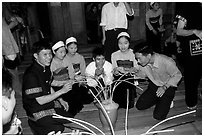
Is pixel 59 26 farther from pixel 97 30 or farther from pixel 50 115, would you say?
pixel 50 115

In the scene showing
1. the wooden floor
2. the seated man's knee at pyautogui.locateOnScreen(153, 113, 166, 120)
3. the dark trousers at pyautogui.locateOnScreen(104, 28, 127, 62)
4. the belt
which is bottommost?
the wooden floor

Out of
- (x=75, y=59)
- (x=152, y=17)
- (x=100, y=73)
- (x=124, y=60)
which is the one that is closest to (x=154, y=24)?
(x=152, y=17)

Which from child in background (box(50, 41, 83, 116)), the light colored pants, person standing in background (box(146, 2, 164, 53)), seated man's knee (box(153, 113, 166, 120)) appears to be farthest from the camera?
person standing in background (box(146, 2, 164, 53))

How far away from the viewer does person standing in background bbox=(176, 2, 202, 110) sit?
2008 mm

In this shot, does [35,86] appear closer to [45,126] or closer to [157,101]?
[45,126]

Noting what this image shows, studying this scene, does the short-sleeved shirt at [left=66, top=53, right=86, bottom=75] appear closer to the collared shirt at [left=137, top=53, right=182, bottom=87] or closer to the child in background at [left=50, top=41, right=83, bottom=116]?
the child in background at [left=50, top=41, right=83, bottom=116]

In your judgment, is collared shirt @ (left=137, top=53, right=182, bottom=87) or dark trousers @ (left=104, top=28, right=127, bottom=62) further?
dark trousers @ (left=104, top=28, right=127, bottom=62)

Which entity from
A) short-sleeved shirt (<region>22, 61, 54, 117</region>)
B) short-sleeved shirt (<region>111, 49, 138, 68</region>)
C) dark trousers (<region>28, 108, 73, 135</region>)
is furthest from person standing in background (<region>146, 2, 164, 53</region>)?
dark trousers (<region>28, 108, 73, 135</region>)

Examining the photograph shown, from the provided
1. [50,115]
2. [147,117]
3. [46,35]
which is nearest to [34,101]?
[50,115]

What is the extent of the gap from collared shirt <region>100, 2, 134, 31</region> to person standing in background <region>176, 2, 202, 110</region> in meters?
0.93

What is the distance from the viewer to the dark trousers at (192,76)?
222 cm

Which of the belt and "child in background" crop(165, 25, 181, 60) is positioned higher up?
"child in background" crop(165, 25, 181, 60)

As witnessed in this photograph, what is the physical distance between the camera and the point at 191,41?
7.09ft

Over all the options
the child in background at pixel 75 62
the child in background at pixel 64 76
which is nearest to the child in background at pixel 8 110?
the child in background at pixel 64 76
